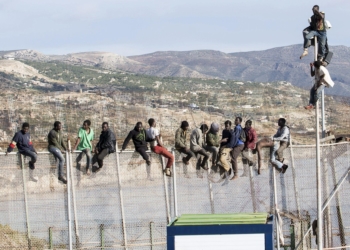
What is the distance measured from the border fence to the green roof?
342 centimetres

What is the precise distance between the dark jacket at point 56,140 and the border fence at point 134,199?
15.0 inches

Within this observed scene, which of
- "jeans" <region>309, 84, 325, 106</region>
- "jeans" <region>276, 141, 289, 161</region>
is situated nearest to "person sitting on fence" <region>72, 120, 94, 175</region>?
"jeans" <region>276, 141, 289, 161</region>

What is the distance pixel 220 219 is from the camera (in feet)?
52.9

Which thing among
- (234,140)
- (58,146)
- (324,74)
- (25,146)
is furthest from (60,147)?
→ (324,74)

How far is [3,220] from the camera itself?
64.8 feet

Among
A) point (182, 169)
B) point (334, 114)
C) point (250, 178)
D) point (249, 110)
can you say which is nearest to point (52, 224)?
point (182, 169)

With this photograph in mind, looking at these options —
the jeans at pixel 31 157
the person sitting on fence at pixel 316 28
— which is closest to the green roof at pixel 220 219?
the person sitting on fence at pixel 316 28

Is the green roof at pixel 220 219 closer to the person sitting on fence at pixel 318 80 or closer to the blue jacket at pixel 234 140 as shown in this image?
the person sitting on fence at pixel 318 80

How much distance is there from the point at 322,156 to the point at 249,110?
35.3 meters

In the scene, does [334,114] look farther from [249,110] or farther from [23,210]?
[23,210]

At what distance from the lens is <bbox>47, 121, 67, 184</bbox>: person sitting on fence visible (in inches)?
780

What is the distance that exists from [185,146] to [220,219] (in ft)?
14.9

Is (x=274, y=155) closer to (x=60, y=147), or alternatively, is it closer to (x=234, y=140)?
(x=234, y=140)

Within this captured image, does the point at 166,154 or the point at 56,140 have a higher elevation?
the point at 56,140
